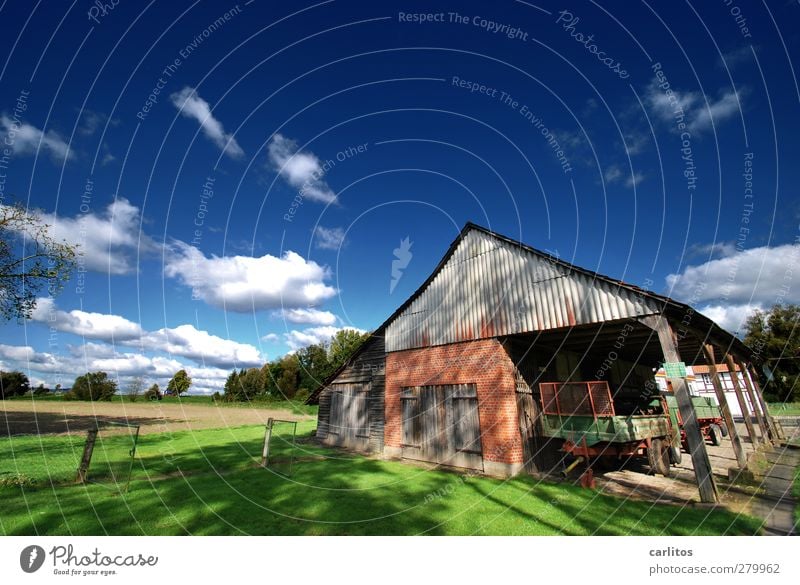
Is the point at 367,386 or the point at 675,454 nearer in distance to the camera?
the point at 675,454

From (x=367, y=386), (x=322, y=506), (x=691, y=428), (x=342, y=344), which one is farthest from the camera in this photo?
(x=342, y=344)

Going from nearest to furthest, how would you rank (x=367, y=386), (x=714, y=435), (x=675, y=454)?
(x=675, y=454), (x=714, y=435), (x=367, y=386)

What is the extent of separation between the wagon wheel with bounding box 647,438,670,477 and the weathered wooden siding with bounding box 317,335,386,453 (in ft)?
35.1

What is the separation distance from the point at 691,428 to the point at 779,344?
4728 centimetres

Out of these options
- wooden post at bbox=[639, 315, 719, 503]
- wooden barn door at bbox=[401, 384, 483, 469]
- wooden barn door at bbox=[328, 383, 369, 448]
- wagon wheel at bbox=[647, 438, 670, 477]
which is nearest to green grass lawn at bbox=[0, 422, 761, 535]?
wooden post at bbox=[639, 315, 719, 503]

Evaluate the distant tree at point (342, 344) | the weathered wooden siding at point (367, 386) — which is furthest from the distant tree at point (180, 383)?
the weathered wooden siding at point (367, 386)

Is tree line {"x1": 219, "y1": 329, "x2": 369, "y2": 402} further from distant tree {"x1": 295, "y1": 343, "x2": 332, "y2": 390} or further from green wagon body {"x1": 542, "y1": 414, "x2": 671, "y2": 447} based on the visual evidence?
green wagon body {"x1": 542, "y1": 414, "x2": 671, "y2": 447}

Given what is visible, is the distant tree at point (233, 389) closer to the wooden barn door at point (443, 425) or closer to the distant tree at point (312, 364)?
the distant tree at point (312, 364)

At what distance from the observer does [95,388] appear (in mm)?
61938

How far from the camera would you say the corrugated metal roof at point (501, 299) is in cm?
1059

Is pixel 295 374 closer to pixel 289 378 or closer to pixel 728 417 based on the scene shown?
pixel 289 378

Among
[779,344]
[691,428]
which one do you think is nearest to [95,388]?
[691,428]
